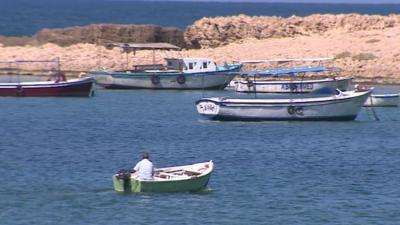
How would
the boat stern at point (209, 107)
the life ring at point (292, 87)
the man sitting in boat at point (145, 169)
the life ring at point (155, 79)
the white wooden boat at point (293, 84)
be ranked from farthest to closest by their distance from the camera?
the life ring at point (155, 79), the life ring at point (292, 87), the white wooden boat at point (293, 84), the boat stern at point (209, 107), the man sitting in boat at point (145, 169)

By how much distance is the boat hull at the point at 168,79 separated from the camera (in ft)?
221

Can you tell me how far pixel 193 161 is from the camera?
134ft

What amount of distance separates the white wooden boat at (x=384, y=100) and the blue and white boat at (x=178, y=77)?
10.5 m

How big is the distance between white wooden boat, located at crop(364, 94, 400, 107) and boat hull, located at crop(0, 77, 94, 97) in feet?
42.2

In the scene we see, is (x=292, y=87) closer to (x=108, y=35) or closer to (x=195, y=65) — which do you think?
(x=195, y=65)

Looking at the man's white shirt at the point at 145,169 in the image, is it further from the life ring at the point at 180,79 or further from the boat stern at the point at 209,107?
the life ring at the point at 180,79

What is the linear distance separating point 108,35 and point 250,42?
9.10 metres

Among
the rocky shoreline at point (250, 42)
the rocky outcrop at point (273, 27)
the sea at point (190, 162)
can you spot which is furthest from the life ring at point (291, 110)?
the rocky outcrop at point (273, 27)

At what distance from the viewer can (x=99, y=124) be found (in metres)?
51.8

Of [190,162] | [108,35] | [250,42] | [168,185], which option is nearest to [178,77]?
[250,42]

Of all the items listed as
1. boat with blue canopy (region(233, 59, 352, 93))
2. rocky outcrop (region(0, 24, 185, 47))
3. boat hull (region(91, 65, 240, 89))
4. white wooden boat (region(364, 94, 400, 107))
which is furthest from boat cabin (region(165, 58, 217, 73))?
rocky outcrop (region(0, 24, 185, 47))

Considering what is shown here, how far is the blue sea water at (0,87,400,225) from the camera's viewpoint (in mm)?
32438

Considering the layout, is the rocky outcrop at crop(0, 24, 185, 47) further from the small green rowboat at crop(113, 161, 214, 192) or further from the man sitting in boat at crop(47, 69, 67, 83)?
the small green rowboat at crop(113, 161, 214, 192)

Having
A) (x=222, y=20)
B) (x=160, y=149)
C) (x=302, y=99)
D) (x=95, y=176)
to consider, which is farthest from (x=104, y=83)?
(x=95, y=176)
